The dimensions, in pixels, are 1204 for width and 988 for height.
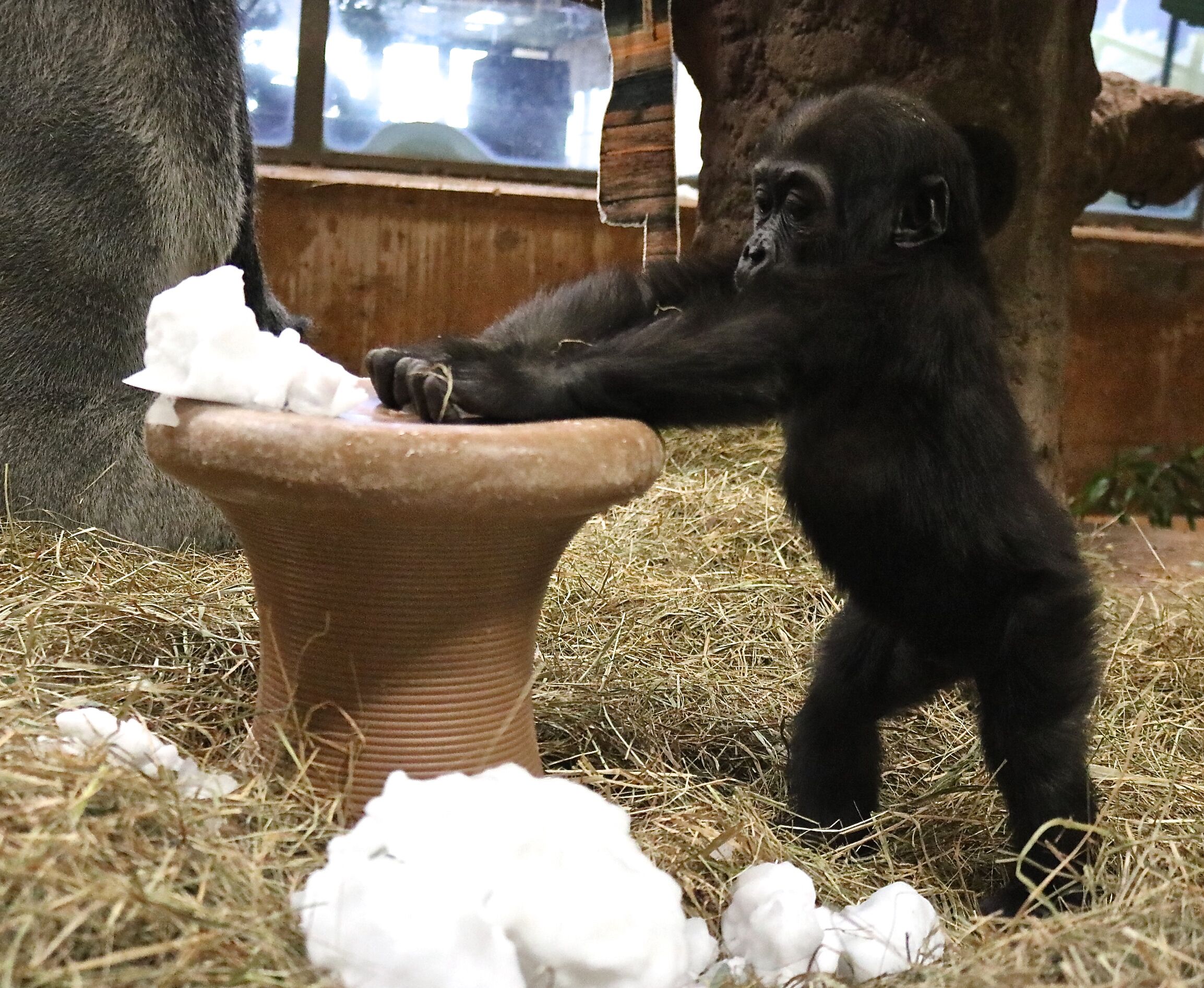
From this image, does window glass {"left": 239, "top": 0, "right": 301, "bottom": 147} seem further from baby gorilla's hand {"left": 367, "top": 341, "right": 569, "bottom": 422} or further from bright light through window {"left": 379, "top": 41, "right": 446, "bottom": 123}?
baby gorilla's hand {"left": 367, "top": 341, "right": 569, "bottom": 422}

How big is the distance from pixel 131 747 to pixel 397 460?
46cm

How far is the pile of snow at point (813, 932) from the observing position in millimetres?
1343

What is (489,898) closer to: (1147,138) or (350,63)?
(1147,138)

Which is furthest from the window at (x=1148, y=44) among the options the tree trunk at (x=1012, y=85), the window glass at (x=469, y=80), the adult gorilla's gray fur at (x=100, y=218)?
the adult gorilla's gray fur at (x=100, y=218)

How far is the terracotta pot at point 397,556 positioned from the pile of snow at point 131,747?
0.10 meters

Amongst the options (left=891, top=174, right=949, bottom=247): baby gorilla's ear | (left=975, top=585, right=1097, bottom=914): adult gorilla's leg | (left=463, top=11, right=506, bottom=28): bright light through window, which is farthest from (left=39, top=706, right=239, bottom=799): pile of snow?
(left=463, top=11, right=506, bottom=28): bright light through window

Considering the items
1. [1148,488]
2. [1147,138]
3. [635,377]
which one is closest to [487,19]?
[1147,138]

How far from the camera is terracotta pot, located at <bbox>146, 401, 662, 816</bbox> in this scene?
4.14ft

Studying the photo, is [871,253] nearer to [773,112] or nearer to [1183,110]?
[773,112]

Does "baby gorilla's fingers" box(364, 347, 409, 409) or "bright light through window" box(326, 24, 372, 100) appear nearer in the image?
"baby gorilla's fingers" box(364, 347, 409, 409)

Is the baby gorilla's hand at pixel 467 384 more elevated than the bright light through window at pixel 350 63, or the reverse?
the bright light through window at pixel 350 63

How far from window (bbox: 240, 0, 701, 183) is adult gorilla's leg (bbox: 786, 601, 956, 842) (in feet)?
11.6

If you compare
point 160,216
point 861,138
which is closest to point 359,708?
point 861,138

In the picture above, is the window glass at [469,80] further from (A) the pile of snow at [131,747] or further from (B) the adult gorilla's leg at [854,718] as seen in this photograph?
(A) the pile of snow at [131,747]
